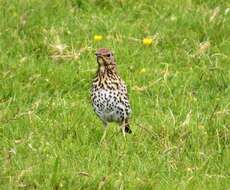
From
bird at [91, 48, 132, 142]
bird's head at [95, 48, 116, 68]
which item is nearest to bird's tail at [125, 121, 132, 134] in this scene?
bird at [91, 48, 132, 142]

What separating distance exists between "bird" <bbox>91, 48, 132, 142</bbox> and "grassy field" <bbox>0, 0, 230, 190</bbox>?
0.46 feet

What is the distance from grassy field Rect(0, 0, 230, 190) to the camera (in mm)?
7492

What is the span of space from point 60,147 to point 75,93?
1.66 m

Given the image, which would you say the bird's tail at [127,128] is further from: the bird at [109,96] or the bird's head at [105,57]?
the bird's head at [105,57]

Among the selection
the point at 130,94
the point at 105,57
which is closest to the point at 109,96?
the point at 105,57

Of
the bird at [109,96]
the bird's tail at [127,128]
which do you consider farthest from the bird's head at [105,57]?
A: the bird's tail at [127,128]

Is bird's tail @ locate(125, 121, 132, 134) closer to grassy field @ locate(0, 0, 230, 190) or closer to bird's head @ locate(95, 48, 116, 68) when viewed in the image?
grassy field @ locate(0, 0, 230, 190)

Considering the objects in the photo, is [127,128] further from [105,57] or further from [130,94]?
[130,94]

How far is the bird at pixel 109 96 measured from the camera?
8281mm

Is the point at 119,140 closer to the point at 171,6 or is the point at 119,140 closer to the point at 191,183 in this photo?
the point at 191,183

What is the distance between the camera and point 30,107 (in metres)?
9.01

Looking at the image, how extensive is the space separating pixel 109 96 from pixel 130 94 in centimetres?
122

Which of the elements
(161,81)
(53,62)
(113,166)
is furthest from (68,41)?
(113,166)

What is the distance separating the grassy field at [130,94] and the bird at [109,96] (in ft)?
0.46
